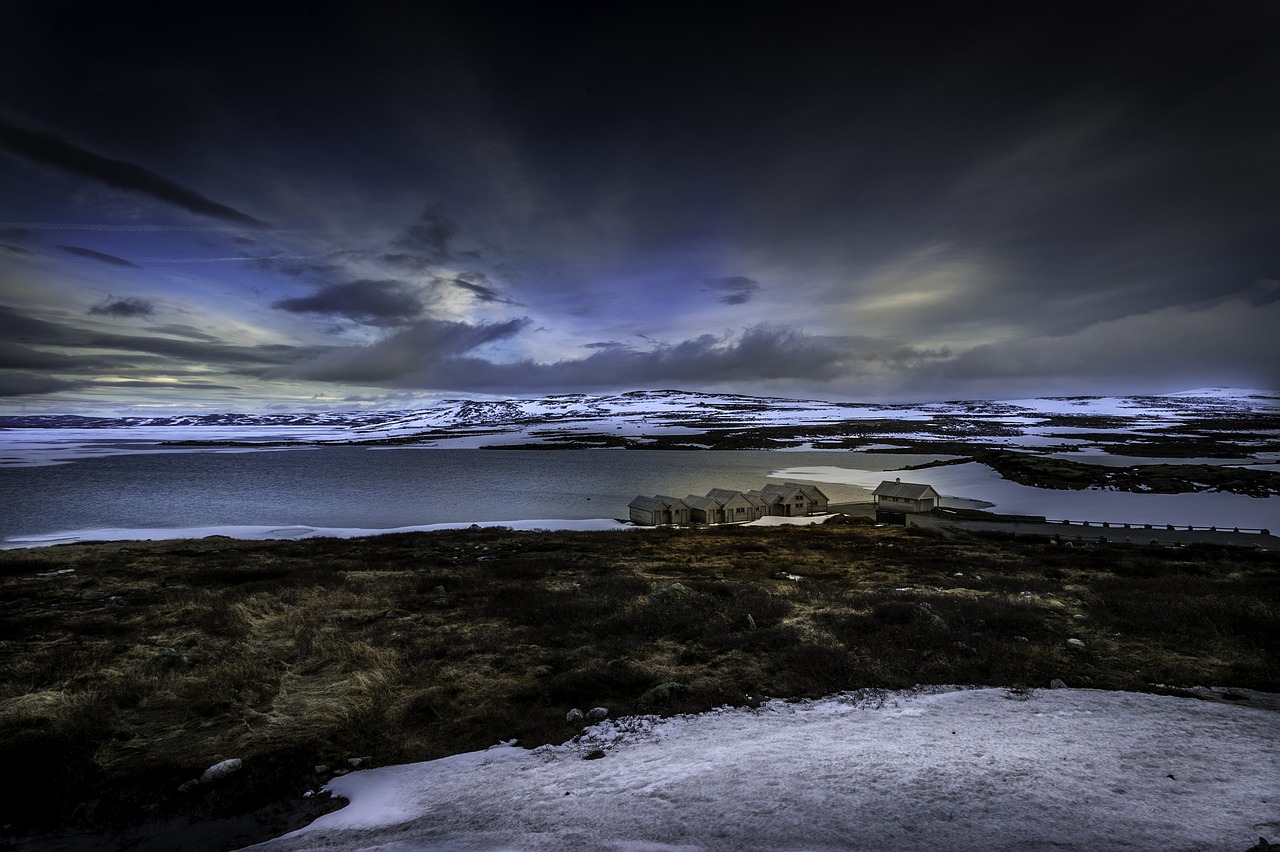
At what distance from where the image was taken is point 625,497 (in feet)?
195

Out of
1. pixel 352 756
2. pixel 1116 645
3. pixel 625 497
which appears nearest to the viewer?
pixel 352 756

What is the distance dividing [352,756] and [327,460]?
388ft

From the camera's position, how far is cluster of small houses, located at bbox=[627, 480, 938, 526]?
42594 millimetres

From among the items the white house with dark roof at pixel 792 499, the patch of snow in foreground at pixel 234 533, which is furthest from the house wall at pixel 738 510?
the patch of snow in foreground at pixel 234 533

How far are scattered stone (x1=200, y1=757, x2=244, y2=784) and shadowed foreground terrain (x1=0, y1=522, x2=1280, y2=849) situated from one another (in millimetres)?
110

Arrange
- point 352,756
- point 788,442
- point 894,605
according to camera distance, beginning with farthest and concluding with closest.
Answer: point 788,442, point 894,605, point 352,756

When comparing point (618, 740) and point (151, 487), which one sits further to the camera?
point (151, 487)

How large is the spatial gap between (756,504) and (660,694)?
37.0 meters

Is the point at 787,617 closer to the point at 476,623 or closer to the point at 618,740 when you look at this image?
the point at 618,740

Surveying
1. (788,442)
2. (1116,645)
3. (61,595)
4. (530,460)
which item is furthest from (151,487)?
(788,442)

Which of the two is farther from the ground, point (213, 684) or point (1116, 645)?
point (213, 684)

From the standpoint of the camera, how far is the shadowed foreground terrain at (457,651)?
8.35 meters

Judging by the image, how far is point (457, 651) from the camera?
12.5 meters

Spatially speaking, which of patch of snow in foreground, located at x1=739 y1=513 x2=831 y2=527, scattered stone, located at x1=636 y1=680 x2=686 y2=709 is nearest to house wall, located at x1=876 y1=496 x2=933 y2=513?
patch of snow in foreground, located at x1=739 y1=513 x2=831 y2=527
